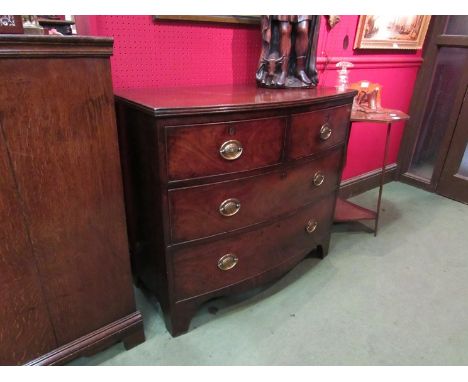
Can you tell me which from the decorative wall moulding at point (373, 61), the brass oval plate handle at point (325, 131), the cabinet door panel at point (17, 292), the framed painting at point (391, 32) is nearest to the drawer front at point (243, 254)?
the brass oval plate handle at point (325, 131)

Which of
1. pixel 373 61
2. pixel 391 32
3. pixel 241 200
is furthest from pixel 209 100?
pixel 391 32

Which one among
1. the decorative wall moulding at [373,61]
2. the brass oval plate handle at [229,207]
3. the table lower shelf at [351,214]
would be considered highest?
the decorative wall moulding at [373,61]

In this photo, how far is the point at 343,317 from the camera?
1491 mm

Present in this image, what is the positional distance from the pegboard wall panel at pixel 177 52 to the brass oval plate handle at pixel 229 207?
686mm

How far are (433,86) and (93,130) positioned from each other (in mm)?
2829

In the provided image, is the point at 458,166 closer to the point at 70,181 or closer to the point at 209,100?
the point at 209,100

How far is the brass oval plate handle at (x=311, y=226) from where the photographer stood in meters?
1.60

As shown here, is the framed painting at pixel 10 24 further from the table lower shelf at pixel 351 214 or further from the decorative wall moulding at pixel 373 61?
the table lower shelf at pixel 351 214

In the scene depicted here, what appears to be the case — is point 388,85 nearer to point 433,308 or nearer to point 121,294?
point 433,308

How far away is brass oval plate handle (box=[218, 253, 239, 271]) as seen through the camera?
1306 millimetres

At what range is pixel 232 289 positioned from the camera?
1.40 meters

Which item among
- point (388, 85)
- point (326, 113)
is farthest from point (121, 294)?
point (388, 85)

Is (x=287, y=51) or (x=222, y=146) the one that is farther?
(x=287, y=51)

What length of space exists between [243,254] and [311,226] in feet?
1.47
